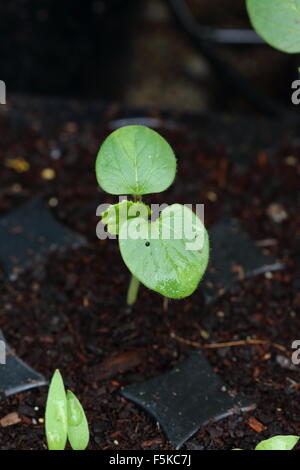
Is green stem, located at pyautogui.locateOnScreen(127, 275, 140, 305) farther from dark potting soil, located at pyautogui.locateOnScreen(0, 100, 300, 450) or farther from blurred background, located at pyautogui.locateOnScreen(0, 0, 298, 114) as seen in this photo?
blurred background, located at pyautogui.locateOnScreen(0, 0, 298, 114)

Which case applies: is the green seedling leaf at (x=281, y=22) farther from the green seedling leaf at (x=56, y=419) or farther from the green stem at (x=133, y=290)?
the green seedling leaf at (x=56, y=419)

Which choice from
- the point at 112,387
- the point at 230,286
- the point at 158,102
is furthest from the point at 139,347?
the point at 158,102

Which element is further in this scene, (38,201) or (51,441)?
(38,201)

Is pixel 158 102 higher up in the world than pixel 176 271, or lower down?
higher up

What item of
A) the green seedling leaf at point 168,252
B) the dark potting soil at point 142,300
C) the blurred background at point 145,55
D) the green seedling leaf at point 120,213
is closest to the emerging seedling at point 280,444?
the dark potting soil at point 142,300

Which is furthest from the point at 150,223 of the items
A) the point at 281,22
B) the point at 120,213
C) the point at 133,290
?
the point at 281,22

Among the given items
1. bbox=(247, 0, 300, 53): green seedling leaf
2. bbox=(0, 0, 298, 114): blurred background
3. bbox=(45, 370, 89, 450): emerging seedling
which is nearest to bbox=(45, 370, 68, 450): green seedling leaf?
bbox=(45, 370, 89, 450): emerging seedling

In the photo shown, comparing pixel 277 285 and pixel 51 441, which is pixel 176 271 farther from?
pixel 277 285
